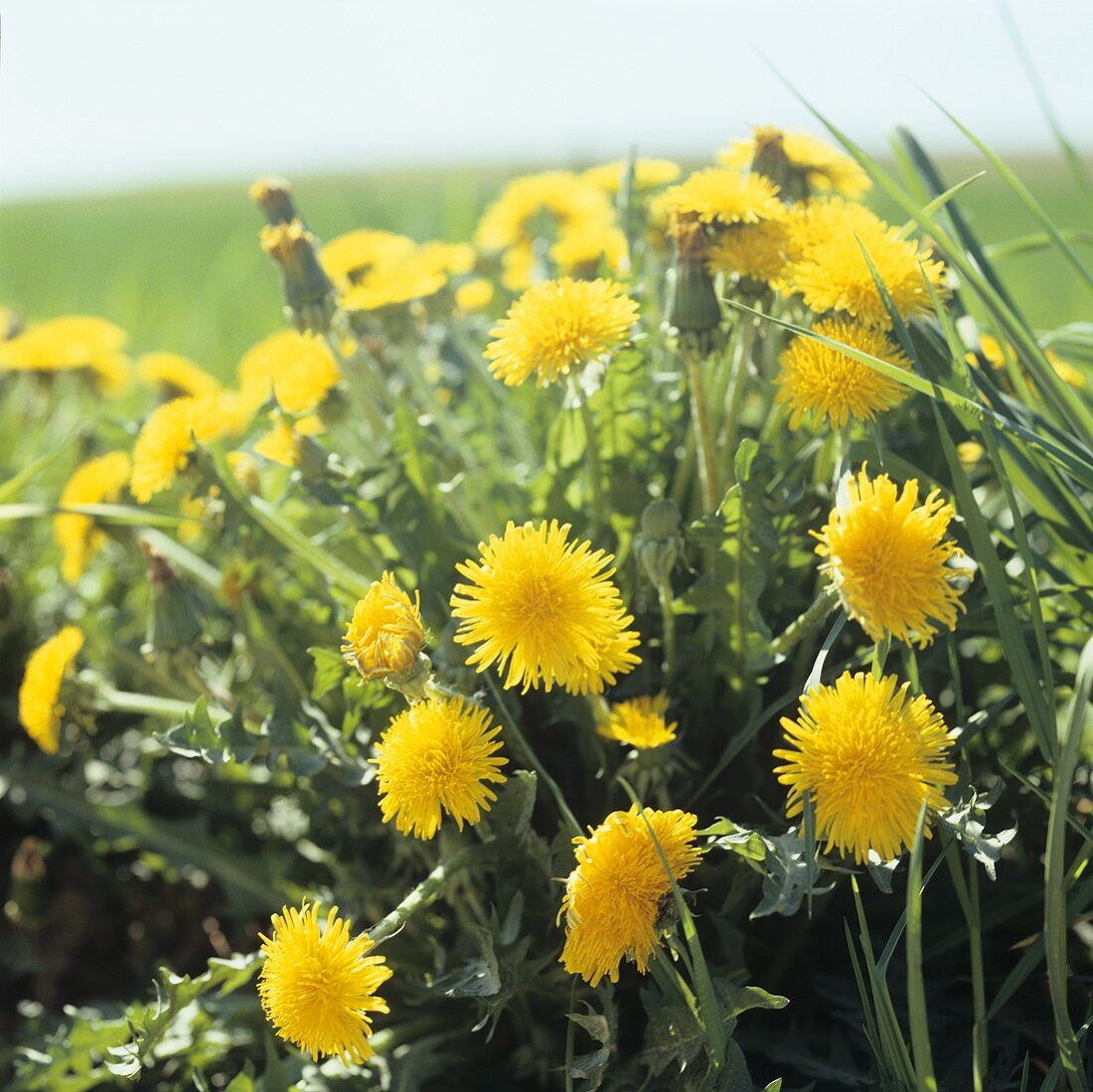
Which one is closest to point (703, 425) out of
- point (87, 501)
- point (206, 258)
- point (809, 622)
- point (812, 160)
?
point (809, 622)

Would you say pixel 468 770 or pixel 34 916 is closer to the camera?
pixel 468 770

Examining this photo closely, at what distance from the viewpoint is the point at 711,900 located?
1086 mm

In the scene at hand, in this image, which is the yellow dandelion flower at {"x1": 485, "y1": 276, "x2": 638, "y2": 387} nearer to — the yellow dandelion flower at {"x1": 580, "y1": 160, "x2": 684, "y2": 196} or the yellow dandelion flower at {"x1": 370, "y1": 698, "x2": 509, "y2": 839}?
the yellow dandelion flower at {"x1": 370, "y1": 698, "x2": 509, "y2": 839}

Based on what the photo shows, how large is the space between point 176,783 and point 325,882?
0.33m

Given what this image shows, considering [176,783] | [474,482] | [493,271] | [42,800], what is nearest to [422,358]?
[493,271]

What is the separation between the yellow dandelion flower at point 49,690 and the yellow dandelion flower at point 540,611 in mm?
684

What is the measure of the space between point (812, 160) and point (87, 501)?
3.53 feet

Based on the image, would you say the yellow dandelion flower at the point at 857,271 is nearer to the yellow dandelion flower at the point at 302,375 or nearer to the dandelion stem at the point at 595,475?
the dandelion stem at the point at 595,475

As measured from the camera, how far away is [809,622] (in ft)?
3.22

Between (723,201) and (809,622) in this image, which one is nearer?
(809,622)

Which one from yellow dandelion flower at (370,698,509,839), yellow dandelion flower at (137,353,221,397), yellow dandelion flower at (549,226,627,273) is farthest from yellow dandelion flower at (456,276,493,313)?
yellow dandelion flower at (370,698,509,839)

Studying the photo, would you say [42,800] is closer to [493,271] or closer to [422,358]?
[422,358]

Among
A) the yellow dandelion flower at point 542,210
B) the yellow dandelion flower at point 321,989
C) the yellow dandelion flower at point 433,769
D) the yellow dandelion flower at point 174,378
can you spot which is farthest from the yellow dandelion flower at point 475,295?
the yellow dandelion flower at point 321,989

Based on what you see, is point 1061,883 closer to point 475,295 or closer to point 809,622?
point 809,622
